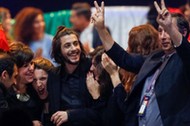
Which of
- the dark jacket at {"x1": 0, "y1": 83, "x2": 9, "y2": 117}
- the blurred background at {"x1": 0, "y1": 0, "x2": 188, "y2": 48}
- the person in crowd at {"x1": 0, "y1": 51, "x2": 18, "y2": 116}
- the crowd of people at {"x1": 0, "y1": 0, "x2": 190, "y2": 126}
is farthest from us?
the blurred background at {"x1": 0, "y1": 0, "x2": 188, "y2": 48}

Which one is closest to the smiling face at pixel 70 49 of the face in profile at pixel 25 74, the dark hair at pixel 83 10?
the face in profile at pixel 25 74

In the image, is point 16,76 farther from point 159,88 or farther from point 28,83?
point 159,88

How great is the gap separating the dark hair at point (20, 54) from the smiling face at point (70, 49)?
0.88 feet

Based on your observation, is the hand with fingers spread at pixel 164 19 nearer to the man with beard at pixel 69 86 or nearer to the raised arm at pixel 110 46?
the raised arm at pixel 110 46

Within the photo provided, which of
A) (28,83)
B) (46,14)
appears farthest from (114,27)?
(28,83)

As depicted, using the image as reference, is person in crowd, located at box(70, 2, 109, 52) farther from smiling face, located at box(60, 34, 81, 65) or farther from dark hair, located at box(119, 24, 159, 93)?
dark hair, located at box(119, 24, 159, 93)

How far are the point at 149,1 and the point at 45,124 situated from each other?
436 centimetres

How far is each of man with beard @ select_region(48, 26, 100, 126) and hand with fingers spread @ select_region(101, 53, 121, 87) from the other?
9.6 inches

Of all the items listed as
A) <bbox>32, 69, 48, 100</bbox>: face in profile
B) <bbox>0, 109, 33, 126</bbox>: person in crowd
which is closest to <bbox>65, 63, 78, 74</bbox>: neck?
<bbox>32, 69, 48, 100</bbox>: face in profile

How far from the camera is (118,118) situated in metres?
5.45

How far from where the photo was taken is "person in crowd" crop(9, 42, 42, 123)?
18.5 feet

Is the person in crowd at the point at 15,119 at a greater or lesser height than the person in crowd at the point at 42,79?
greater

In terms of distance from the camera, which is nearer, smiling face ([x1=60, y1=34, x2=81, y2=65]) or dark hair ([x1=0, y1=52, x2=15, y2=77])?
dark hair ([x1=0, y1=52, x2=15, y2=77])

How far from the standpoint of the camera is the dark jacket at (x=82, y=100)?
5.52 m
